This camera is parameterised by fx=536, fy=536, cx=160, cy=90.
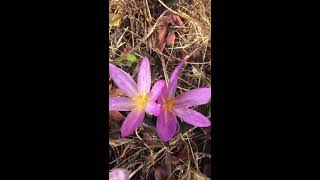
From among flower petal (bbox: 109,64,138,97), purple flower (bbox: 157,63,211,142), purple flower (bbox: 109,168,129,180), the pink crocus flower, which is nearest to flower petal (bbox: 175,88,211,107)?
purple flower (bbox: 157,63,211,142)

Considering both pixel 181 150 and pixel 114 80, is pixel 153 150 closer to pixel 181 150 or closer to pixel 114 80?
pixel 181 150

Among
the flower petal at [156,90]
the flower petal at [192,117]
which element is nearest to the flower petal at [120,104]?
the flower petal at [156,90]

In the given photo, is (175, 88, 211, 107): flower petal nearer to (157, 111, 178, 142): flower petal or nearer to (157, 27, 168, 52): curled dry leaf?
(157, 111, 178, 142): flower petal

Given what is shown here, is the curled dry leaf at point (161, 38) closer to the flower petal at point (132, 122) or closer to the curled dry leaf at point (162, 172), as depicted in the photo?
the flower petal at point (132, 122)

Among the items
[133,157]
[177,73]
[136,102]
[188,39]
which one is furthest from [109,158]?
[188,39]

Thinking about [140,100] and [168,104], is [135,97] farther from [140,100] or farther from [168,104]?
[168,104]

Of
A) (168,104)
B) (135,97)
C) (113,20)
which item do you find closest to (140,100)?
(135,97)

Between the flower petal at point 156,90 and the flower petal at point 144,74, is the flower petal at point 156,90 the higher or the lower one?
the lower one
